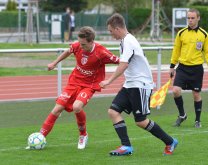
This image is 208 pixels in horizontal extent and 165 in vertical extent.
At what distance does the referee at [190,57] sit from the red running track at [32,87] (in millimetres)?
4097

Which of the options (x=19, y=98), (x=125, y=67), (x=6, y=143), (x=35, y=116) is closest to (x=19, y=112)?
(x=35, y=116)

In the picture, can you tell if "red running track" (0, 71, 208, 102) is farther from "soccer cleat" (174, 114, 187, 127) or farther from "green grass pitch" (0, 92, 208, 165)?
"soccer cleat" (174, 114, 187, 127)

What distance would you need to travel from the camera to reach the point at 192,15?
11.8 metres

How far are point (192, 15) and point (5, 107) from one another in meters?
5.20

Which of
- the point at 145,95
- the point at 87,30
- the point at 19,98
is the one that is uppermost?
the point at 87,30

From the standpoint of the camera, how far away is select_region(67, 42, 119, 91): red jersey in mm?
9844

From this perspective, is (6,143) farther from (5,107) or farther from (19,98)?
(19,98)

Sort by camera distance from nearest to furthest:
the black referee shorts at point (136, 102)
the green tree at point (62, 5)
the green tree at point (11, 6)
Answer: the black referee shorts at point (136, 102) → the green tree at point (62, 5) → the green tree at point (11, 6)

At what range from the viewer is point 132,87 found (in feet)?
30.2

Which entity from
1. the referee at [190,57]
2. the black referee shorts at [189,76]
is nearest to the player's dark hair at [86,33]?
the referee at [190,57]

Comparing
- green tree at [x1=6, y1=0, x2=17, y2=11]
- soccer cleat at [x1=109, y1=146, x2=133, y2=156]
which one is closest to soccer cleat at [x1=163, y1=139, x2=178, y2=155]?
soccer cleat at [x1=109, y1=146, x2=133, y2=156]

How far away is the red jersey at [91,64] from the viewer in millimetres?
9844

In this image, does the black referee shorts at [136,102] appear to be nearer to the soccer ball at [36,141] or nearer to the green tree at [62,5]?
the soccer ball at [36,141]

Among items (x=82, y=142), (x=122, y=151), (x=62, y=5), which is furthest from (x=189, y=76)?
(x=62, y=5)
